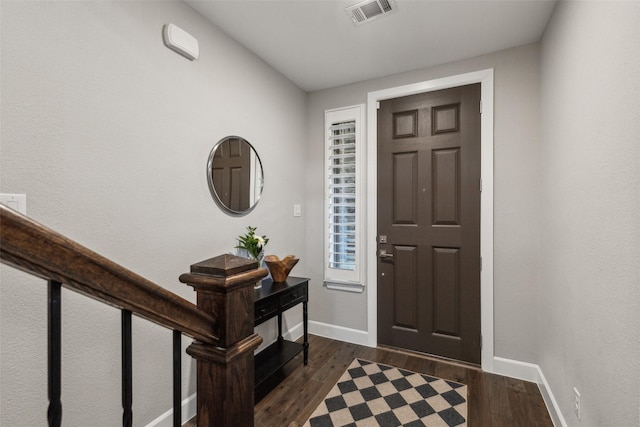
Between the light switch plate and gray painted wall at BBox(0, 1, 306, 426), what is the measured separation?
28 mm

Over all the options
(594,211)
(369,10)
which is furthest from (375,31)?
(594,211)

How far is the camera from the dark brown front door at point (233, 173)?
215 centimetres

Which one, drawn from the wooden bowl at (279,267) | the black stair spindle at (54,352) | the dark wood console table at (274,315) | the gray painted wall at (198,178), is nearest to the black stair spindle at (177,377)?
the black stair spindle at (54,352)

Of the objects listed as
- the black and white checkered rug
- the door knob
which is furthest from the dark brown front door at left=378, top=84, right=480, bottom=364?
the black and white checkered rug

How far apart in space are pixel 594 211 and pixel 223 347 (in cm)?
158

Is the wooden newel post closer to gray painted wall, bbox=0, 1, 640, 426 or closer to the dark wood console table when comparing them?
gray painted wall, bbox=0, 1, 640, 426

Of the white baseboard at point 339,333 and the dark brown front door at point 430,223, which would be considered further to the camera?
the white baseboard at point 339,333

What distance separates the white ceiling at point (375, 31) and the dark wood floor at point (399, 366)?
2540mm

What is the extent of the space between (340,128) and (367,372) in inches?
87.4

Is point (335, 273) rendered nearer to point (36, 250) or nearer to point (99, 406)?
point (99, 406)

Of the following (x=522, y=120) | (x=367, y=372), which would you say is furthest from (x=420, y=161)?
(x=367, y=372)

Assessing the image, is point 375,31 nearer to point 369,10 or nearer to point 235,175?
point 369,10

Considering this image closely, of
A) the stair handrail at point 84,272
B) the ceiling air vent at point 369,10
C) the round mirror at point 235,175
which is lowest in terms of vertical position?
the stair handrail at point 84,272

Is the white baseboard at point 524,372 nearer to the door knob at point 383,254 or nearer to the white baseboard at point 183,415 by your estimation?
the door knob at point 383,254
